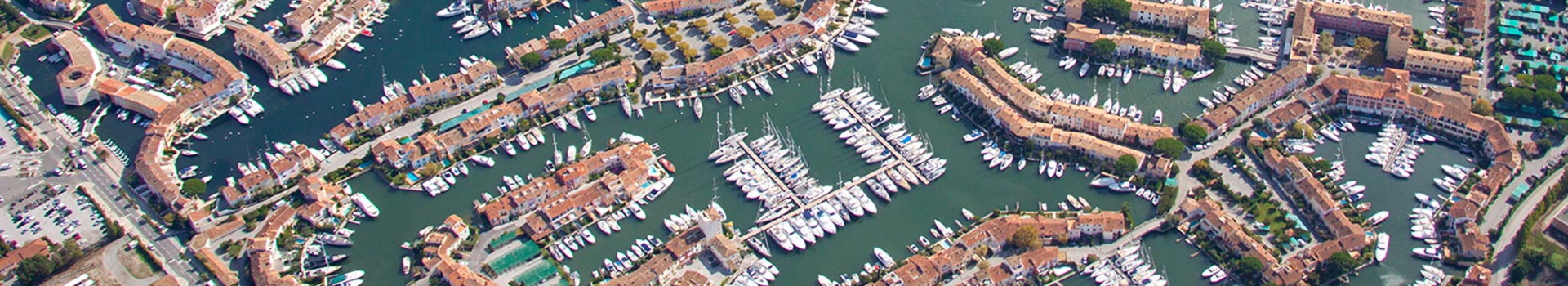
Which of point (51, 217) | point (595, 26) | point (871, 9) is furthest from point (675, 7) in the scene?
point (51, 217)

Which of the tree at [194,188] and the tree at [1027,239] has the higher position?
the tree at [1027,239]

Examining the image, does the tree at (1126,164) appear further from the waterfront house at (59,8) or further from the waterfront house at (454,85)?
the waterfront house at (59,8)

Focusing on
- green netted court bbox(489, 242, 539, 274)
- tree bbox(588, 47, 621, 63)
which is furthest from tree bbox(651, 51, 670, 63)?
green netted court bbox(489, 242, 539, 274)

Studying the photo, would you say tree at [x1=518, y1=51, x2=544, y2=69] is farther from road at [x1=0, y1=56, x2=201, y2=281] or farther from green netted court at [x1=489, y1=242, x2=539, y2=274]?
road at [x1=0, y1=56, x2=201, y2=281]

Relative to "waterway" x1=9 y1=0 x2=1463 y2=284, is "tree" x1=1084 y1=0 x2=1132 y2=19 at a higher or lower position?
higher

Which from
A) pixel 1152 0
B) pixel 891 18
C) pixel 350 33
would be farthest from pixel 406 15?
pixel 1152 0

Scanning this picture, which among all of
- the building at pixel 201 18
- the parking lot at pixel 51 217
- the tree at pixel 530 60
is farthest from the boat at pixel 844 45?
the parking lot at pixel 51 217

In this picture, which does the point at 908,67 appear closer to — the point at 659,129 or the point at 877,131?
the point at 877,131
